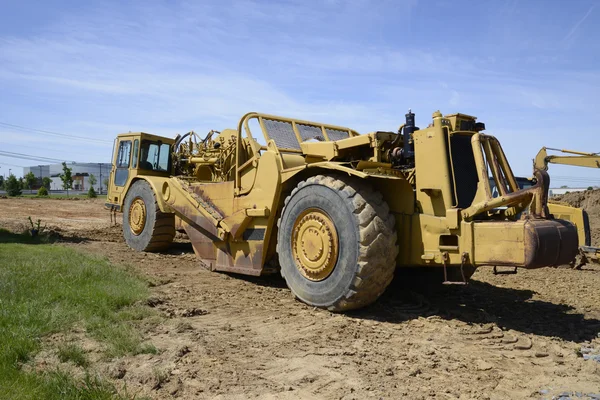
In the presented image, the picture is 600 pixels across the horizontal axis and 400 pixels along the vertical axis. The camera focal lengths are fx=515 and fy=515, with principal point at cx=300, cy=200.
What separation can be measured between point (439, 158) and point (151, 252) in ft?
23.0

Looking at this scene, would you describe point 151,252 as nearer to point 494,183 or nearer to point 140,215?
point 140,215

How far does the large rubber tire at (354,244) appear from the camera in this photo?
552 cm

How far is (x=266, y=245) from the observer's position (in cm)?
732

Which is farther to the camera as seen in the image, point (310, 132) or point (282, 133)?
point (310, 132)

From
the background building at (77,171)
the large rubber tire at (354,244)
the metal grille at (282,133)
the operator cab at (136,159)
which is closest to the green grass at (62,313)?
the large rubber tire at (354,244)

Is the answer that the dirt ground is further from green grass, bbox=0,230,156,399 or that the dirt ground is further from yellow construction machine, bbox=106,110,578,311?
yellow construction machine, bbox=106,110,578,311

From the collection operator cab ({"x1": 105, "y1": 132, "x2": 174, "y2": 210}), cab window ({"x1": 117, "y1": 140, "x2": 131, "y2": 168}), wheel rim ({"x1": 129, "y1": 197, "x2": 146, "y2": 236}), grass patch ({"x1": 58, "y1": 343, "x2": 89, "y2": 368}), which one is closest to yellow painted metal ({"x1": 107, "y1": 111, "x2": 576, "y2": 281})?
wheel rim ({"x1": 129, "y1": 197, "x2": 146, "y2": 236})

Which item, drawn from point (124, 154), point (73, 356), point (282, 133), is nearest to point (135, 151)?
point (124, 154)

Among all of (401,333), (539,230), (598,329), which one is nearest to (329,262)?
(401,333)

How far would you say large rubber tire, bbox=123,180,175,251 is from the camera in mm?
10414

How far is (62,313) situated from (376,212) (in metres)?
3.43

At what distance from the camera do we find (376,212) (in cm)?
566

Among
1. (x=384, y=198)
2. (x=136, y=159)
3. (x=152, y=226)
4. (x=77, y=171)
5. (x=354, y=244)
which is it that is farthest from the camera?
(x=77, y=171)

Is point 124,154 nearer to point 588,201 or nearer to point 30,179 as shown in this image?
point 588,201
